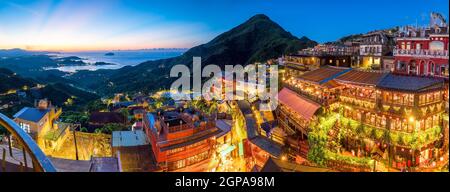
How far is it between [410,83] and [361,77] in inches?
110

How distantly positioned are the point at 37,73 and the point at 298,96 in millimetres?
93104

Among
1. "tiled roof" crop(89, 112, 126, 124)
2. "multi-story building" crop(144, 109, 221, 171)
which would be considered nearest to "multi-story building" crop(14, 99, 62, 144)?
"multi-story building" crop(144, 109, 221, 171)

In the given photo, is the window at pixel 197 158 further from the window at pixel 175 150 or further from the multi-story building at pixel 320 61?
the multi-story building at pixel 320 61

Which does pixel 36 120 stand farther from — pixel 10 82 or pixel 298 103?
pixel 10 82

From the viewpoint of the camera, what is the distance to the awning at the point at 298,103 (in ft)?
57.4

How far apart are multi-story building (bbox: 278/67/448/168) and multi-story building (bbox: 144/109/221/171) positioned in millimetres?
4275

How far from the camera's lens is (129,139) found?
18328 millimetres

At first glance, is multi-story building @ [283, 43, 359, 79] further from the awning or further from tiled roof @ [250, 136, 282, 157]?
tiled roof @ [250, 136, 282, 157]

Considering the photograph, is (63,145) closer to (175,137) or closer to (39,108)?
(39,108)

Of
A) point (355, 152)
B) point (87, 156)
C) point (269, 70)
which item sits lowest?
point (87, 156)

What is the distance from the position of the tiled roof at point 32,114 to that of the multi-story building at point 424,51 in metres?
19.6

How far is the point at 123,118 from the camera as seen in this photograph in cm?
3409

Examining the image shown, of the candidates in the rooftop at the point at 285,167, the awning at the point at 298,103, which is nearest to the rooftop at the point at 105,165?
the rooftop at the point at 285,167
